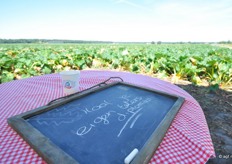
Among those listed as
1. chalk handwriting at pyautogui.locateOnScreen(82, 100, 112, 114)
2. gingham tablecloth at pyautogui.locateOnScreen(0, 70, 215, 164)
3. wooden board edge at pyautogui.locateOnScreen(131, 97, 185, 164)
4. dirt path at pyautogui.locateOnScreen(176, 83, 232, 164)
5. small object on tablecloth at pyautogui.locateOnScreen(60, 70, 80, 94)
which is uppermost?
small object on tablecloth at pyautogui.locateOnScreen(60, 70, 80, 94)

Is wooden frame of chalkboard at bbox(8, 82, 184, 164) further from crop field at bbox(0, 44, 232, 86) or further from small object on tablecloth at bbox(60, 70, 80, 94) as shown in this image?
crop field at bbox(0, 44, 232, 86)

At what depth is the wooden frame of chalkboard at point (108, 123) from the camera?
0.60m

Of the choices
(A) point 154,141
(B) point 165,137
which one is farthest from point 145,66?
(A) point 154,141

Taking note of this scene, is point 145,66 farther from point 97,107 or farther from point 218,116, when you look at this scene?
point 97,107

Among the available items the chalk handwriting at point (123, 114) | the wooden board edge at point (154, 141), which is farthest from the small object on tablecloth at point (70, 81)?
the wooden board edge at point (154, 141)

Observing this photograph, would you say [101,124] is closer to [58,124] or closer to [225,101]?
[58,124]

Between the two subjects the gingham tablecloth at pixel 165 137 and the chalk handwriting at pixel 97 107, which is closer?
the gingham tablecloth at pixel 165 137

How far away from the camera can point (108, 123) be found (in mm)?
821

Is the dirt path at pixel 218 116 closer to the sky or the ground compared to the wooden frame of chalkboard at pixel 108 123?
closer to the ground

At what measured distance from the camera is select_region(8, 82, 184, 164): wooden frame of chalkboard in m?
0.60

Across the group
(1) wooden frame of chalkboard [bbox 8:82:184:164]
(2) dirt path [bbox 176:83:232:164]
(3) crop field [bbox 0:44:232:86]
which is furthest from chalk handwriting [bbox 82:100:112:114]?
(3) crop field [bbox 0:44:232:86]

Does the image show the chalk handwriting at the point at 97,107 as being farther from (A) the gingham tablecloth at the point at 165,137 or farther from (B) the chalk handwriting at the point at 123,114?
(A) the gingham tablecloth at the point at 165,137

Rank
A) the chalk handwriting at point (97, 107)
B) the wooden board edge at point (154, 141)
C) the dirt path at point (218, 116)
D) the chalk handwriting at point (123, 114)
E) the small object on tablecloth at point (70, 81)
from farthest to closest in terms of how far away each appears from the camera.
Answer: the dirt path at point (218, 116)
the small object on tablecloth at point (70, 81)
the chalk handwriting at point (97, 107)
the chalk handwriting at point (123, 114)
the wooden board edge at point (154, 141)

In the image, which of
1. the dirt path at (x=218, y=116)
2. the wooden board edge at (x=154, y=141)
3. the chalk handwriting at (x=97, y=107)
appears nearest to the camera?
the wooden board edge at (x=154, y=141)
